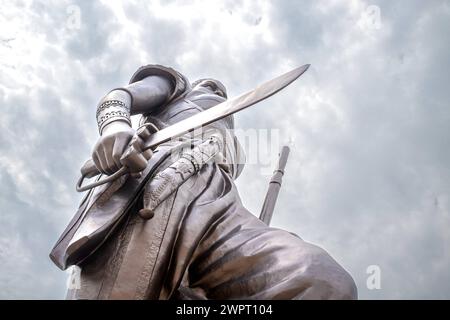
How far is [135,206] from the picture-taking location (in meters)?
3.07

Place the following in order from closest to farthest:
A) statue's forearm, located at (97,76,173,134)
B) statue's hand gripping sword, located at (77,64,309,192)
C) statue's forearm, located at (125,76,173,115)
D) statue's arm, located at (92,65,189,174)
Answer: statue's hand gripping sword, located at (77,64,309,192) → statue's arm, located at (92,65,189,174) → statue's forearm, located at (97,76,173,134) → statue's forearm, located at (125,76,173,115)

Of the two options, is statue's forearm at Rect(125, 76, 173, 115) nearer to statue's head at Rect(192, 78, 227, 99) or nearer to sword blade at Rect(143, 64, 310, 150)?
statue's head at Rect(192, 78, 227, 99)

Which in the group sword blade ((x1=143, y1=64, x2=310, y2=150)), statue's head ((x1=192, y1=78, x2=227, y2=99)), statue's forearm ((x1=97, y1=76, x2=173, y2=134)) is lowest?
sword blade ((x1=143, y1=64, x2=310, y2=150))

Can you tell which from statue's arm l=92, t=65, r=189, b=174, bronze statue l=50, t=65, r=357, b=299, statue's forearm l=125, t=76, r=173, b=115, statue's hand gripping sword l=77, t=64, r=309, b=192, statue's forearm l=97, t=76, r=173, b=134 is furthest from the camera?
statue's forearm l=125, t=76, r=173, b=115

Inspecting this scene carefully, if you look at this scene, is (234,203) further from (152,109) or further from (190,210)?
(152,109)

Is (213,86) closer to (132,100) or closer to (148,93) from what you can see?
(148,93)

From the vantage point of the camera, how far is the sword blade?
274cm

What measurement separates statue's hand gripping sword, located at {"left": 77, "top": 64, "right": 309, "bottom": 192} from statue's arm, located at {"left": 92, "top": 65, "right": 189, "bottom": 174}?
0.57ft

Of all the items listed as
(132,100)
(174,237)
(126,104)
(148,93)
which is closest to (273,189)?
(148,93)

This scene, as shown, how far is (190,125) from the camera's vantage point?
2.86 meters

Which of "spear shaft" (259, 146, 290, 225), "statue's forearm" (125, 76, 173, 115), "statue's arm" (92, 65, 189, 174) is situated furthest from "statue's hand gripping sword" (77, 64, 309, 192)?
"spear shaft" (259, 146, 290, 225)

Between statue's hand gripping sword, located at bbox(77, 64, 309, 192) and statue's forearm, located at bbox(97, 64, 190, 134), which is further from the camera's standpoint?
statue's forearm, located at bbox(97, 64, 190, 134)

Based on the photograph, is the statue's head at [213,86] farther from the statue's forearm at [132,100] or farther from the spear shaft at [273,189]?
the spear shaft at [273,189]

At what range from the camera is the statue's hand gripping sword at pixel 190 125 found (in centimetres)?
275
